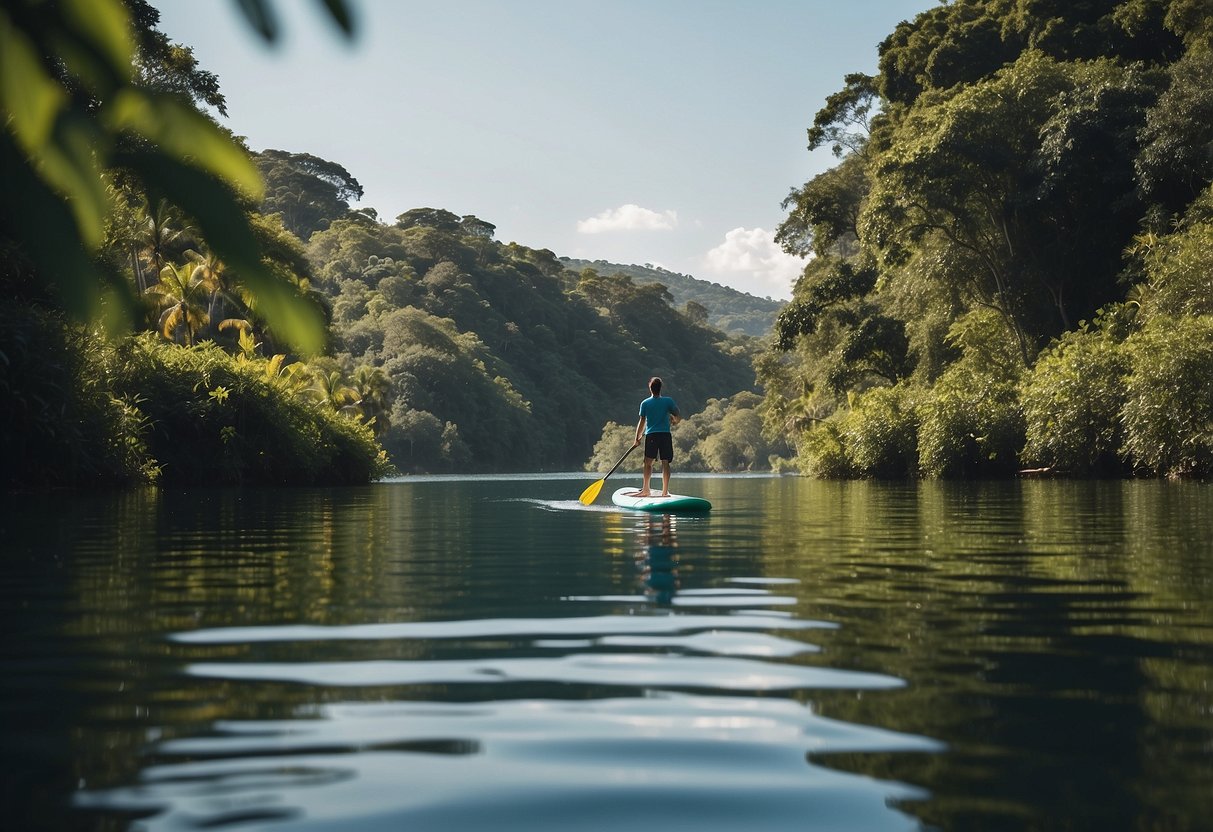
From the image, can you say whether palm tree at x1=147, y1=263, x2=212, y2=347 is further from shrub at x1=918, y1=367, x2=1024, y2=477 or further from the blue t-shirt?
the blue t-shirt

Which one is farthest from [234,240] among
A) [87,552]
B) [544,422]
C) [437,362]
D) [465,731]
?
[544,422]

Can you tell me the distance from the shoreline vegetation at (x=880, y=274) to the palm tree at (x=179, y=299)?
0.15 meters

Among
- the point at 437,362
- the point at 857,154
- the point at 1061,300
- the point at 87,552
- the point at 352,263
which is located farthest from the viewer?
the point at 352,263

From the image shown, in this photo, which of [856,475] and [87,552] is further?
[856,475]

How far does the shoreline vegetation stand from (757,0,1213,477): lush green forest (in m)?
0.10

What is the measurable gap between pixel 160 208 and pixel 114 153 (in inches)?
3.0

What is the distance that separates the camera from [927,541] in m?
10.1

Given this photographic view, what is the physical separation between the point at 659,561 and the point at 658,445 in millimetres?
9504

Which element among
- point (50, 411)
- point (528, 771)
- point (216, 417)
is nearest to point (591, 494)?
point (50, 411)

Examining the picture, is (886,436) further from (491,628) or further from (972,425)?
(491,628)

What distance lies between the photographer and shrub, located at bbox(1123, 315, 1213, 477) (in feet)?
83.0

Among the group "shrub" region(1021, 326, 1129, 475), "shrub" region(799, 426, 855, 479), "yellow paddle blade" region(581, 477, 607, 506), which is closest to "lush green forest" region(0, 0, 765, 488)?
"yellow paddle blade" region(581, 477, 607, 506)

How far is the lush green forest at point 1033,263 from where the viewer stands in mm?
29094

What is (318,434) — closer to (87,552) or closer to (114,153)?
(87,552)
